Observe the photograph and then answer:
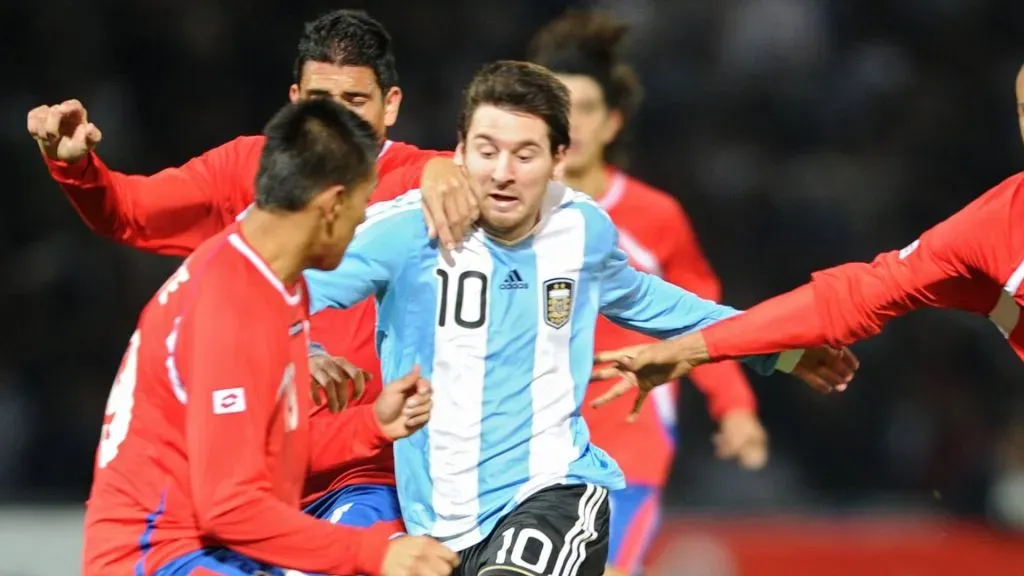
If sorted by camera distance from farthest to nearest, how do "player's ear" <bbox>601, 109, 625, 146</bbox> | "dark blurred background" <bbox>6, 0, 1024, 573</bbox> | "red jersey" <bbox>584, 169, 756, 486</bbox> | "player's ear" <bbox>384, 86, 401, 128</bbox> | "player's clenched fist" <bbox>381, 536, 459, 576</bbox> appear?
"dark blurred background" <bbox>6, 0, 1024, 573</bbox> < "player's ear" <bbox>601, 109, 625, 146</bbox> < "red jersey" <bbox>584, 169, 756, 486</bbox> < "player's ear" <bbox>384, 86, 401, 128</bbox> < "player's clenched fist" <bbox>381, 536, 459, 576</bbox>

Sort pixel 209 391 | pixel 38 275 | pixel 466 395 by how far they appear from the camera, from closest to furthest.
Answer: pixel 209 391 → pixel 466 395 → pixel 38 275

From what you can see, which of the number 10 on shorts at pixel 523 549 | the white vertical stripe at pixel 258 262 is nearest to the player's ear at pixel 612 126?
the number 10 on shorts at pixel 523 549

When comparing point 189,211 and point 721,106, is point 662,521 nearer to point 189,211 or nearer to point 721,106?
point 721,106

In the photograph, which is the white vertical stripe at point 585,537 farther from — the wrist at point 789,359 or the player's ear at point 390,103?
the player's ear at point 390,103

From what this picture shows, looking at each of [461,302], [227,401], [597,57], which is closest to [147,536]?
[227,401]

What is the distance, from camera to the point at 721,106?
9.48 meters

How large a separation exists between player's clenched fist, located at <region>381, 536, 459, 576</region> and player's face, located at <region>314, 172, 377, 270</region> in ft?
1.93

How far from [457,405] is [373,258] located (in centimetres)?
40

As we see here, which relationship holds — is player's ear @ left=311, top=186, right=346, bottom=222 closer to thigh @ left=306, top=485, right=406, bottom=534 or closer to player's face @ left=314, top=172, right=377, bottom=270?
player's face @ left=314, top=172, right=377, bottom=270

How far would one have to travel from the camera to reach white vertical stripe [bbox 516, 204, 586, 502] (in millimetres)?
4012

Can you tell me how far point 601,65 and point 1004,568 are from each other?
2849 mm

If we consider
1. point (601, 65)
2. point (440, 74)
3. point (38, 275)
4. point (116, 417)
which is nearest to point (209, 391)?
point (116, 417)

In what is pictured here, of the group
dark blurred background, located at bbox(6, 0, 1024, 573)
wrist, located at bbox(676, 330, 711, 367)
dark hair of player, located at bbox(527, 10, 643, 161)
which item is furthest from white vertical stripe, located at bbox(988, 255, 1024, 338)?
dark blurred background, located at bbox(6, 0, 1024, 573)

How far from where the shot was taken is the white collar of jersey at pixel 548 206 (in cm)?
406
